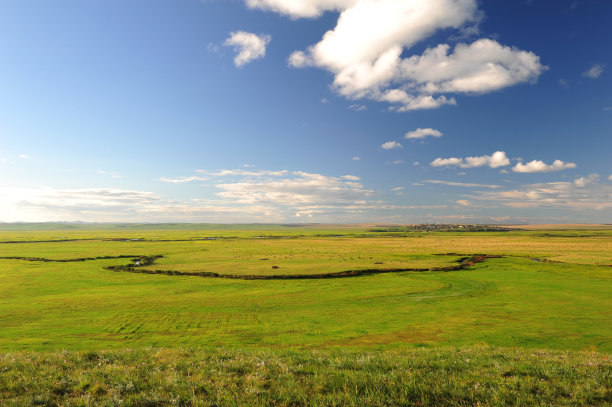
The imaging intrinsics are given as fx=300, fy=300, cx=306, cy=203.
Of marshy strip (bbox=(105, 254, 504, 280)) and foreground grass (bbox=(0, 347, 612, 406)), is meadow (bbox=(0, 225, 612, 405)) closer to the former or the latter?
foreground grass (bbox=(0, 347, 612, 406))

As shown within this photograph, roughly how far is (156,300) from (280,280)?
70.3ft

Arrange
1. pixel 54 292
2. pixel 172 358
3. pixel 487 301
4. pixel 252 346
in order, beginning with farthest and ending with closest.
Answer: pixel 54 292
pixel 487 301
pixel 252 346
pixel 172 358

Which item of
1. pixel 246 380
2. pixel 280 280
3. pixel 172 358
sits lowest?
pixel 280 280

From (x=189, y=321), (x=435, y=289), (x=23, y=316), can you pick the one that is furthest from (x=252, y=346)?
(x=435, y=289)

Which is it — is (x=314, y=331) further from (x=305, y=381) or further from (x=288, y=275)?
(x=288, y=275)

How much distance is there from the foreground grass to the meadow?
6 cm

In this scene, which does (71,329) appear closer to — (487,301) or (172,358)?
(172,358)

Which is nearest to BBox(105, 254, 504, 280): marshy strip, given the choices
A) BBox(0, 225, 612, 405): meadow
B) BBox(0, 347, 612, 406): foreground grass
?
BBox(0, 225, 612, 405): meadow

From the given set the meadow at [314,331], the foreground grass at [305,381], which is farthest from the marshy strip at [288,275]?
the foreground grass at [305,381]

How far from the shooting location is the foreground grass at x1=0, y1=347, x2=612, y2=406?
7.41 metres

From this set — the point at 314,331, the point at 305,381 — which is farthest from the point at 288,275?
the point at 305,381

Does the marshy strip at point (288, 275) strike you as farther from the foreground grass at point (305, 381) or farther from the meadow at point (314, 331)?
the foreground grass at point (305, 381)

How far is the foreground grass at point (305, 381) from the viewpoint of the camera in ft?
24.3

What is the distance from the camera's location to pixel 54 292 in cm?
4262
